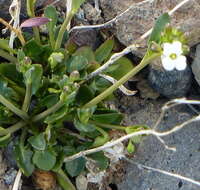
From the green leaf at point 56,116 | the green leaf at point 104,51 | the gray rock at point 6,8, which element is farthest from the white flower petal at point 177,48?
the gray rock at point 6,8

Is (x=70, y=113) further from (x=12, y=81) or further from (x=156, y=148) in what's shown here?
(x=156, y=148)

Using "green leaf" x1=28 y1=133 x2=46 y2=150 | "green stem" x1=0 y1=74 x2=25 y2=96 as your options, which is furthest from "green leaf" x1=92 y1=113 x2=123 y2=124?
"green stem" x1=0 y1=74 x2=25 y2=96

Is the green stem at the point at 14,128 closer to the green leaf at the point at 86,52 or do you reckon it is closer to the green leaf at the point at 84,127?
the green leaf at the point at 84,127

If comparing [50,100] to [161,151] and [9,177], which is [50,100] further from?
[161,151]

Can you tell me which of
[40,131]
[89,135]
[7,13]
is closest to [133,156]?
[89,135]

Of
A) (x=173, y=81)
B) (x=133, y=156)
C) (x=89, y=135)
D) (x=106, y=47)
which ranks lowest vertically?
(x=133, y=156)

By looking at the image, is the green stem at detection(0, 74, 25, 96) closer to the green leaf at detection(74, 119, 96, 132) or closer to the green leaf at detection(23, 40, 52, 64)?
the green leaf at detection(23, 40, 52, 64)

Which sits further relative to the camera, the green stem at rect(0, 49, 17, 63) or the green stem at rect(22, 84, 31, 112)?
the green stem at rect(0, 49, 17, 63)
